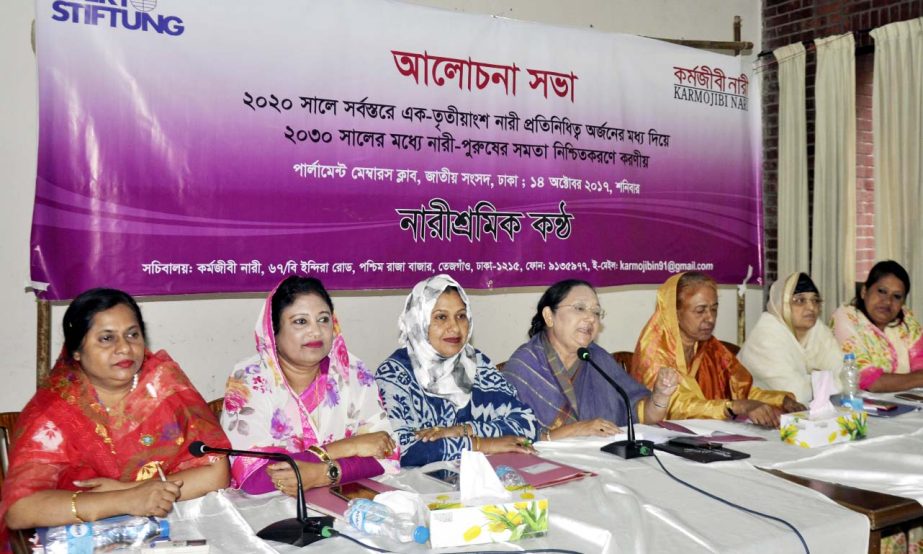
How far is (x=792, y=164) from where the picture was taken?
4832mm

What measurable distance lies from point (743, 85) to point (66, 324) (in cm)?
407

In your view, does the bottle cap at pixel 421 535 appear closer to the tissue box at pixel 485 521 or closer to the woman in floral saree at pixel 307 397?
the tissue box at pixel 485 521

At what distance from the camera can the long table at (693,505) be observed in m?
1.63

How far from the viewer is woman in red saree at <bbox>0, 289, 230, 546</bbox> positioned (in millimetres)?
1854

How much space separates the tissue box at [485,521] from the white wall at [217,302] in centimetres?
201

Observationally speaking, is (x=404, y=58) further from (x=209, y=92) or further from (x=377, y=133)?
(x=209, y=92)

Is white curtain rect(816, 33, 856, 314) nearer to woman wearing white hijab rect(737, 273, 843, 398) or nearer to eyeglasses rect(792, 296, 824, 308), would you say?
woman wearing white hijab rect(737, 273, 843, 398)

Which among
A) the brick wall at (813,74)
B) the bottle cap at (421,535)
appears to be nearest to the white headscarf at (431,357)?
the bottle cap at (421,535)

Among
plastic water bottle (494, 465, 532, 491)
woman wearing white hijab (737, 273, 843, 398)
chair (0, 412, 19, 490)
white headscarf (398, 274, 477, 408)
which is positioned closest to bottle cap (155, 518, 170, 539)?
plastic water bottle (494, 465, 532, 491)

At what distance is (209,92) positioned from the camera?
10.2 feet

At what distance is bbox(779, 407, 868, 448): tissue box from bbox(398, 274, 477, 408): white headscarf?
1006 mm

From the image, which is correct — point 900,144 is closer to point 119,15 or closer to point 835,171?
point 835,171

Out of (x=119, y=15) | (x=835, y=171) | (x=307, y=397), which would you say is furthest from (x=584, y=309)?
(x=835, y=171)

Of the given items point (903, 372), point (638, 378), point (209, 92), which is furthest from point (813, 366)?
point (209, 92)
